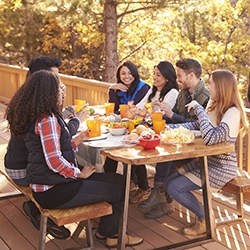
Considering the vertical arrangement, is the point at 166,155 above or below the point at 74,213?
above

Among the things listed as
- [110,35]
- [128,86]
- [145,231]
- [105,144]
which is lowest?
[145,231]

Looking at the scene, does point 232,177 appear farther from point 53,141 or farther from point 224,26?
point 224,26

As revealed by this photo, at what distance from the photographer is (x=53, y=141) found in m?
2.97

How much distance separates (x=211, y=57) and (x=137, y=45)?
2.58 meters

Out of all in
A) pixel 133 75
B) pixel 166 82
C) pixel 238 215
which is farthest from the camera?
pixel 133 75

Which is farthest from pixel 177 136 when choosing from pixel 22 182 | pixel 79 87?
pixel 79 87

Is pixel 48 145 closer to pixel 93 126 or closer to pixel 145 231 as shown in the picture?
pixel 93 126

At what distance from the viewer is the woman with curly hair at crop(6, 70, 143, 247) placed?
2.99 metres

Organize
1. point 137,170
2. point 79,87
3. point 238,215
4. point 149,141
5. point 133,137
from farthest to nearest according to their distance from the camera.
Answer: point 79,87 < point 137,170 < point 238,215 < point 133,137 < point 149,141

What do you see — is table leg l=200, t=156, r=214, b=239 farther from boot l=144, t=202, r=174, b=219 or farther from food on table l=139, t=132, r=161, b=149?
boot l=144, t=202, r=174, b=219

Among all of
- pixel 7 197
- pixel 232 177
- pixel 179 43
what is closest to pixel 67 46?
pixel 179 43

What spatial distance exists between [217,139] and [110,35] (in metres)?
8.83

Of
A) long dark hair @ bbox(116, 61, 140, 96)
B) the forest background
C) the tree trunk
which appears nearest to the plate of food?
long dark hair @ bbox(116, 61, 140, 96)

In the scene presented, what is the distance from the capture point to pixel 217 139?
332 centimetres
